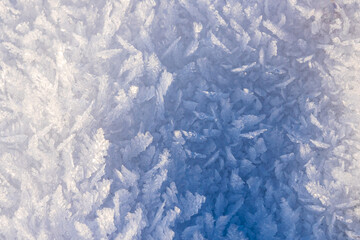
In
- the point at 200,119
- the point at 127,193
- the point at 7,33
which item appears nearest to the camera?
the point at 127,193

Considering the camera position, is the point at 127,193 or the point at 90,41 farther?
the point at 90,41

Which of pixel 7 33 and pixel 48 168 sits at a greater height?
pixel 7 33

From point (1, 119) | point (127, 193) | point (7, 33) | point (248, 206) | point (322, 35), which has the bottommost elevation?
point (248, 206)

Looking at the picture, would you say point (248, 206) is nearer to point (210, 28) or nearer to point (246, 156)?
point (246, 156)

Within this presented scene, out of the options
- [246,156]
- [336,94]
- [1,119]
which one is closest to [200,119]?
[246,156]

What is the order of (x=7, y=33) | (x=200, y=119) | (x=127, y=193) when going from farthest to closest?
(x=200, y=119), (x=7, y=33), (x=127, y=193)

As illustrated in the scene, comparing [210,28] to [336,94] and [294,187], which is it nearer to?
[336,94]
